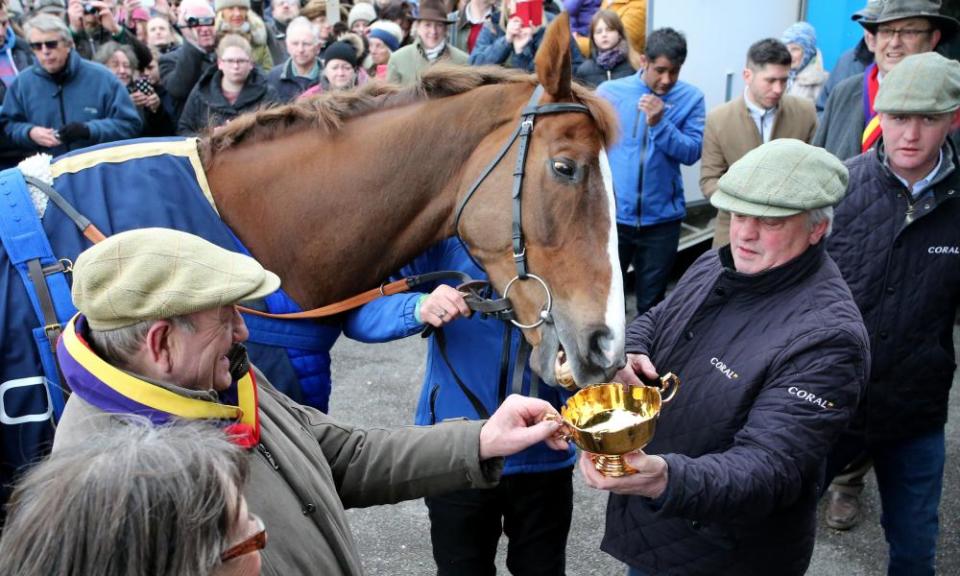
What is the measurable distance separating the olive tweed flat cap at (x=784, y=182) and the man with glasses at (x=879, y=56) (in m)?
1.86

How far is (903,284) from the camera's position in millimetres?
2807

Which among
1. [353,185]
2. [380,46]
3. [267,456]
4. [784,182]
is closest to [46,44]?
[380,46]

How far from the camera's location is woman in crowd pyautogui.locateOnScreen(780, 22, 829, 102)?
21.9ft

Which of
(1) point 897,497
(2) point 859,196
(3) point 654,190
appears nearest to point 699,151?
(3) point 654,190

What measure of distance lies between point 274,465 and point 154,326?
1.15 feet

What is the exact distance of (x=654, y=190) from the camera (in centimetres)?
543

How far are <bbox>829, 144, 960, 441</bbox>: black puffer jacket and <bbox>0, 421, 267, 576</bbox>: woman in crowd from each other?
2.41 metres

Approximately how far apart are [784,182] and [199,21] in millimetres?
6824

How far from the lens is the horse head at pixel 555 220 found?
7.36 ft

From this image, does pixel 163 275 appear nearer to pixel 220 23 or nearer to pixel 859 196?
pixel 859 196

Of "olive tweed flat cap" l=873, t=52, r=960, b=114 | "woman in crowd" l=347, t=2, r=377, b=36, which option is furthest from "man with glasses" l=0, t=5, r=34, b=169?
"olive tweed flat cap" l=873, t=52, r=960, b=114

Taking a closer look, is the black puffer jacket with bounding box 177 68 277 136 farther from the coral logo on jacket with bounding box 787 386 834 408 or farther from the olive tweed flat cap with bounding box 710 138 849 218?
the coral logo on jacket with bounding box 787 386 834 408

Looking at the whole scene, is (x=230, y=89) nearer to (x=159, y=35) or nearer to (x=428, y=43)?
(x=428, y=43)

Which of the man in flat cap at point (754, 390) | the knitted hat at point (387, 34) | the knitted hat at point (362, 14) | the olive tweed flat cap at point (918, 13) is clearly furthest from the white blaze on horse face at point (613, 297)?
the knitted hat at point (362, 14)
